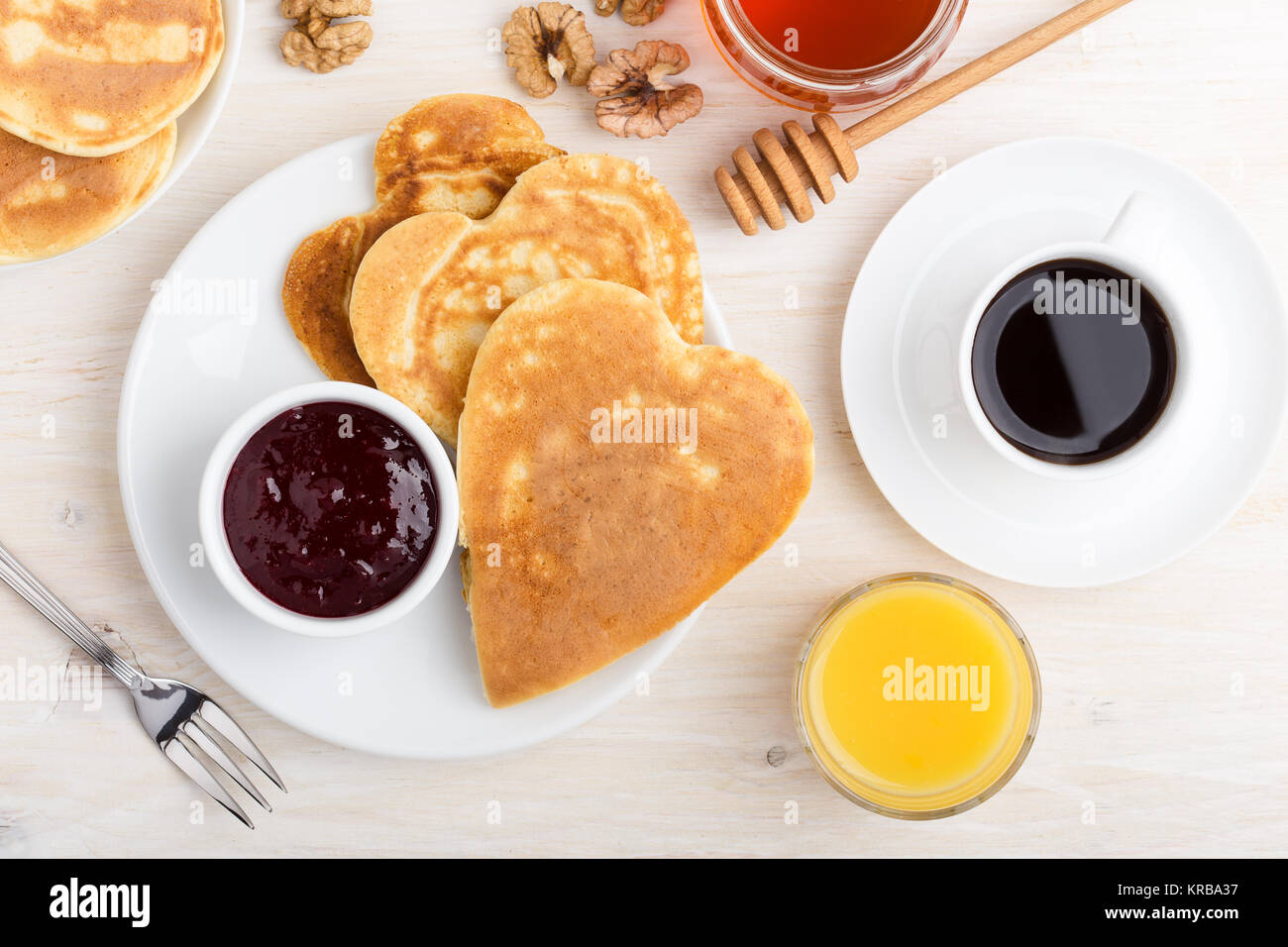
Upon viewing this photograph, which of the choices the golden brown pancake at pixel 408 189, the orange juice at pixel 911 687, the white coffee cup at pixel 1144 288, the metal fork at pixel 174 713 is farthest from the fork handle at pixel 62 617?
the white coffee cup at pixel 1144 288

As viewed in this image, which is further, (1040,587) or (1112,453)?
(1040,587)

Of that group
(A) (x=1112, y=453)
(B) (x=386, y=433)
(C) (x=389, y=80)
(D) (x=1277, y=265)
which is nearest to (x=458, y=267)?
(B) (x=386, y=433)

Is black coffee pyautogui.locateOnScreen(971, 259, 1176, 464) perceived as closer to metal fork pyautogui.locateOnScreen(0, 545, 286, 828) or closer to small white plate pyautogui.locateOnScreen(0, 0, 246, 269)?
small white plate pyautogui.locateOnScreen(0, 0, 246, 269)

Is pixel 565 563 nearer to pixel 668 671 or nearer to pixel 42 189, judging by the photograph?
pixel 668 671

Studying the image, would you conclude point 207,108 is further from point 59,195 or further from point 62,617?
point 62,617

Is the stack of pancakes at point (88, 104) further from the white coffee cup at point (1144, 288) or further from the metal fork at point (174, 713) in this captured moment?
the white coffee cup at point (1144, 288)

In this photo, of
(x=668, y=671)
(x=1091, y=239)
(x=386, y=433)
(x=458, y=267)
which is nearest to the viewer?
(x=386, y=433)

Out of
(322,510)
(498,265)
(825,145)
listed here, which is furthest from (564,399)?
(825,145)
